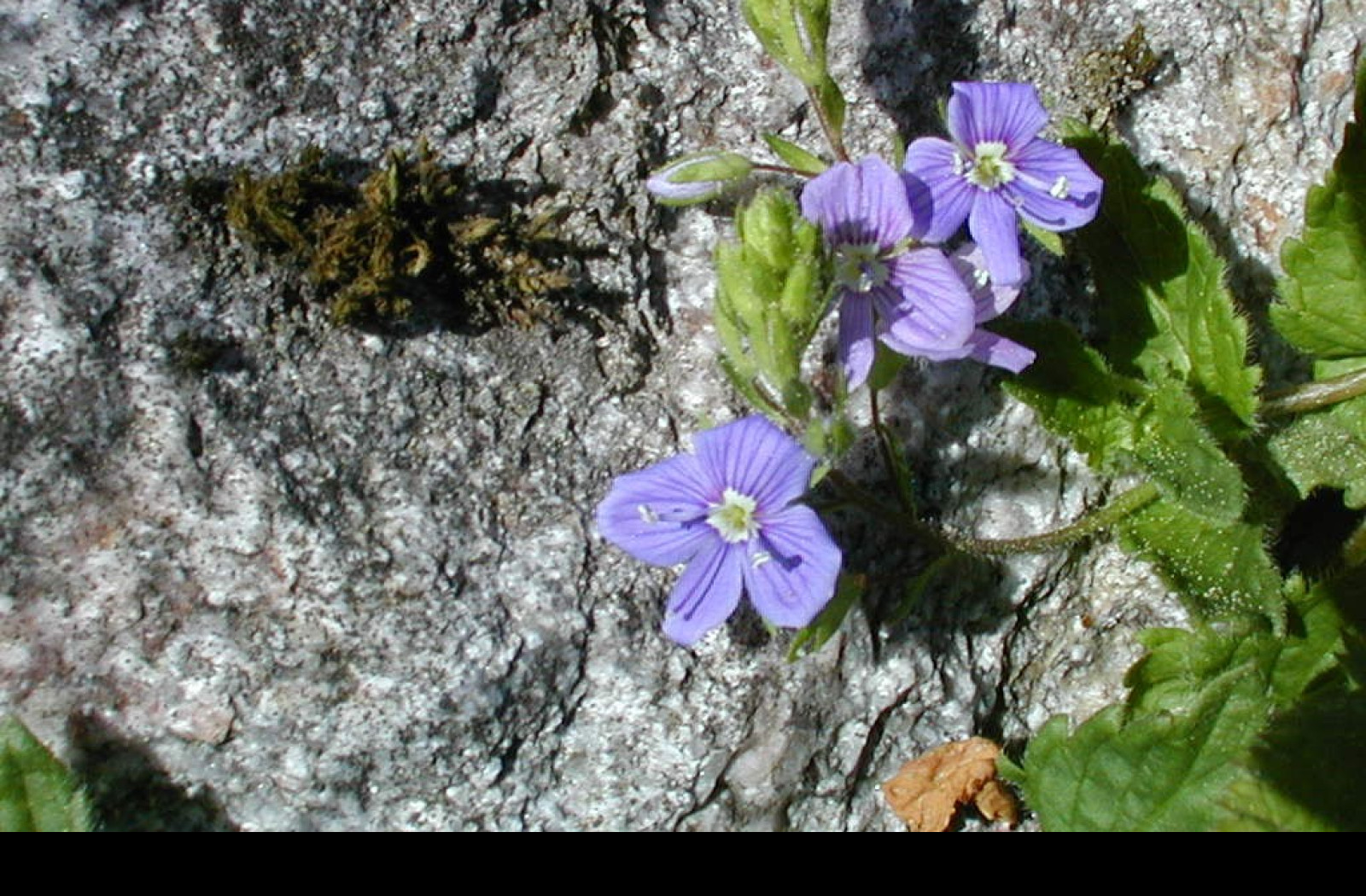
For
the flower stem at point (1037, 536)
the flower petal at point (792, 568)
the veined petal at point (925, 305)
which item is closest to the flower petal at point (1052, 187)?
the veined petal at point (925, 305)

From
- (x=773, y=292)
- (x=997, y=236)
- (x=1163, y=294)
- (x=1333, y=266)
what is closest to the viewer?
(x=773, y=292)

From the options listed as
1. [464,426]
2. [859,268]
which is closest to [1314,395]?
[859,268]

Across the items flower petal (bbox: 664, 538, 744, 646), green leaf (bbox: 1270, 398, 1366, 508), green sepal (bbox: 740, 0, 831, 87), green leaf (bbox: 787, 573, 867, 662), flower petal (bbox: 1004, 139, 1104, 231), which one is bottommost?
green leaf (bbox: 787, 573, 867, 662)

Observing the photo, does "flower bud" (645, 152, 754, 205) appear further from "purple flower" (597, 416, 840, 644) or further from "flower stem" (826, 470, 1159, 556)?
"flower stem" (826, 470, 1159, 556)

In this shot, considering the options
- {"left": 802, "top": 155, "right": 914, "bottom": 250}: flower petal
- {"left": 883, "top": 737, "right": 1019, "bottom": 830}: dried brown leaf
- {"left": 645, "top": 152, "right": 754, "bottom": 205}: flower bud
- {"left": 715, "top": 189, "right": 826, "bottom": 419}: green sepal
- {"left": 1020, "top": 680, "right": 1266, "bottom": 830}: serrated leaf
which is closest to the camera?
{"left": 715, "top": 189, "right": 826, "bottom": 419}: green sepal

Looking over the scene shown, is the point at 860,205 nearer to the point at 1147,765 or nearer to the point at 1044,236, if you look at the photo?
the point at 1044,236

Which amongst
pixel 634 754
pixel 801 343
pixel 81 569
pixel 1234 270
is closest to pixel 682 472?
pixel 801 343

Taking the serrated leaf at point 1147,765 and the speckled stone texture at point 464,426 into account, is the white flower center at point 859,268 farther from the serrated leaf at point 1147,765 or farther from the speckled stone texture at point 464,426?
the serrated leaf at point 1147,765

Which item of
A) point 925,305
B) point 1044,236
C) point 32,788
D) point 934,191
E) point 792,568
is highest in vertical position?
point 934,191

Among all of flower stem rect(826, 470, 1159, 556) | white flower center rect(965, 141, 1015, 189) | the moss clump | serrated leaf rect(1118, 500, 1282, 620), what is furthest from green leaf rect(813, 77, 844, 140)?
serrated leaf rect(1118, 500, 1282, 620)
